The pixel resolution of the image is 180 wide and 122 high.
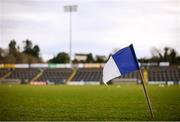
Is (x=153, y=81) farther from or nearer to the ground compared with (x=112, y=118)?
nearer to the ground

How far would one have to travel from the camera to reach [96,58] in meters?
112

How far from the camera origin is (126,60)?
11008 millimetres

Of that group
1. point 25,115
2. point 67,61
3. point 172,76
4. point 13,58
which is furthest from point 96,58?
point 25,115

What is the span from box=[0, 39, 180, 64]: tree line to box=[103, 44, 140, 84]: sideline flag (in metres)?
76.9

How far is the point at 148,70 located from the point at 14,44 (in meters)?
42.2

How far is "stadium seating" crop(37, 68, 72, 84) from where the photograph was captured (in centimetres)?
6993

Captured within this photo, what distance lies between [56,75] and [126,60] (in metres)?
62.6

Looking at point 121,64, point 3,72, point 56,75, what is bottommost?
point 3,72

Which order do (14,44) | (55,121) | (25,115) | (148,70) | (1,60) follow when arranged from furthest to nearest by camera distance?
(14,44), (1,60), (148,70), (25,115), (55,121)

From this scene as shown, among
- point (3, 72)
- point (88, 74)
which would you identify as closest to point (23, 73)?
point (3, 72)

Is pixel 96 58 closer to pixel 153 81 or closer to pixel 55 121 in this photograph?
pixel 153 81

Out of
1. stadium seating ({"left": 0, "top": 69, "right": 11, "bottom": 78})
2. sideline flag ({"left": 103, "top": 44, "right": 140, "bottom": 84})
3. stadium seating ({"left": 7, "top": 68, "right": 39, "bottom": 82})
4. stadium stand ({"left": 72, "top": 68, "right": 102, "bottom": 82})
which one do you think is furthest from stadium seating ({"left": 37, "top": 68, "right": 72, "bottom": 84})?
sideline flag ({"left": 103, "top": 44, "right": 140, "bottom": 84})

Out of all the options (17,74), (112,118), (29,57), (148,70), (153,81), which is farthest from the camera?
(29,57)

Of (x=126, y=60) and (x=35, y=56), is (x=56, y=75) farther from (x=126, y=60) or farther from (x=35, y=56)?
(x=126, y=60)
